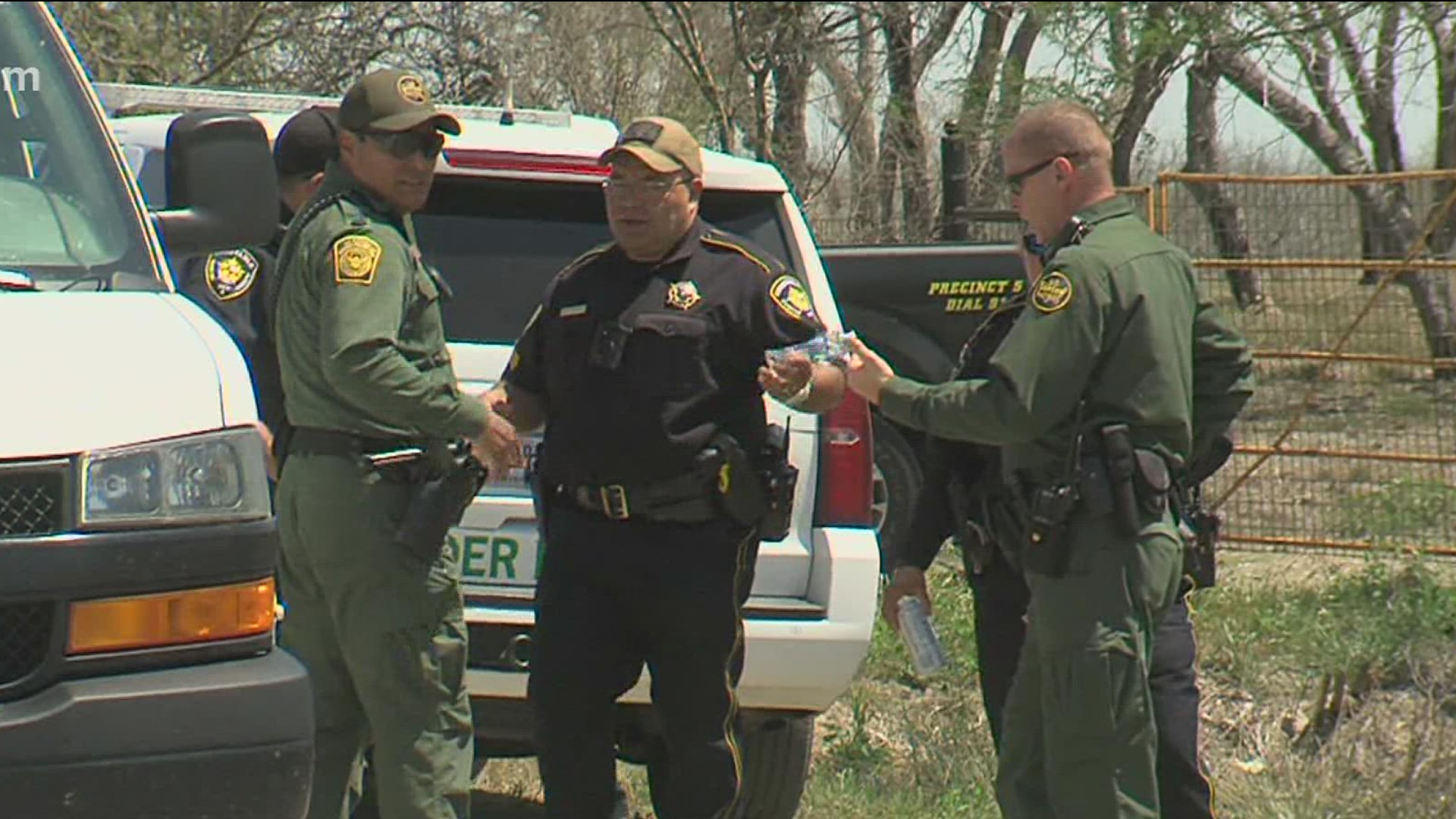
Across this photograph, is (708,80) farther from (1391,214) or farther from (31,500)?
(31,500)

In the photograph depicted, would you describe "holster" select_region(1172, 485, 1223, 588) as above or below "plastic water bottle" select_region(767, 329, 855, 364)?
below

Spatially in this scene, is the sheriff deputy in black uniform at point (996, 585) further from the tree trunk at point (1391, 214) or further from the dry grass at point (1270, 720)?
the tree trunk at point (1391, 214)

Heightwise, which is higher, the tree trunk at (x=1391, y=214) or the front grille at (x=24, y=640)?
the tree trunk at (x=1391, y=214)

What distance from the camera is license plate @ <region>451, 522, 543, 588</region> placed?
561 cm

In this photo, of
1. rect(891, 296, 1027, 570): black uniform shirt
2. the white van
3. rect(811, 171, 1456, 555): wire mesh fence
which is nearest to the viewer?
the white van

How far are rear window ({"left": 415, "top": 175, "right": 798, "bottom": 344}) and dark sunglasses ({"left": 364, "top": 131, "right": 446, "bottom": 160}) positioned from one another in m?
0.71

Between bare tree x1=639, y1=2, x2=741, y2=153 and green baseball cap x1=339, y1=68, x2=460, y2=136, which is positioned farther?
bare tree x1=639, y1=2, x2=741, y2=153

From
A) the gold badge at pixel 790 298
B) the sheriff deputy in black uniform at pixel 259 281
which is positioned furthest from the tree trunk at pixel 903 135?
the gold badge at pixel 790 298

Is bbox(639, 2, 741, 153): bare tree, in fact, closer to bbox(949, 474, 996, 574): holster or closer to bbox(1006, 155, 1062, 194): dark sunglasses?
bbox(949, 474, 996, 574): holster

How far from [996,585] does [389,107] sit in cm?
172

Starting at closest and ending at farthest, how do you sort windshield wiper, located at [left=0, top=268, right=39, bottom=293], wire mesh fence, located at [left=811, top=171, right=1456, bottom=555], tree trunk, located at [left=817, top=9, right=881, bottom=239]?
windshield wiper, located at [left=0, top=268, right=39, bottom=293]
wire mesh fence, located at [left=811, top=171, right=1456, bottom=555]
tree trunk, located at [left=817, top=9, right=881, bottom=239]

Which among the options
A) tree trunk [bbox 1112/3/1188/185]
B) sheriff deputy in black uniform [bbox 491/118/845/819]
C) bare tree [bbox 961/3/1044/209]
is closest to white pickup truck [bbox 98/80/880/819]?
sheriff deputy in black uniform [bbox 491/118/845/819]

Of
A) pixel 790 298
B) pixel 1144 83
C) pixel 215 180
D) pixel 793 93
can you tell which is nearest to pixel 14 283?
pixel 215 180

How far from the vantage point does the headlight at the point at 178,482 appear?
364 cm
